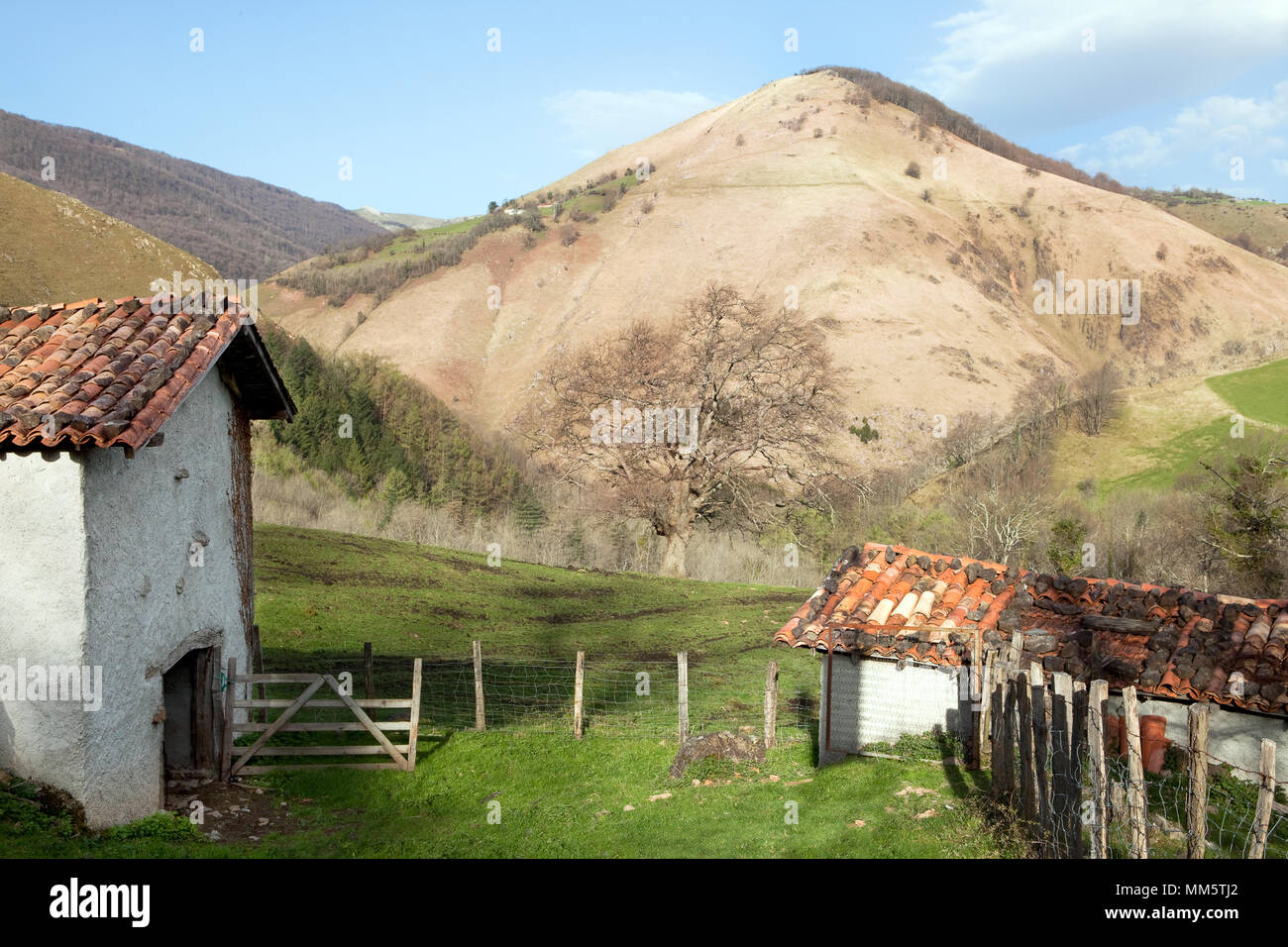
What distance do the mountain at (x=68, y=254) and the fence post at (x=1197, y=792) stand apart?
2715 inches

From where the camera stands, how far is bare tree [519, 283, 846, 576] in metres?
45.3

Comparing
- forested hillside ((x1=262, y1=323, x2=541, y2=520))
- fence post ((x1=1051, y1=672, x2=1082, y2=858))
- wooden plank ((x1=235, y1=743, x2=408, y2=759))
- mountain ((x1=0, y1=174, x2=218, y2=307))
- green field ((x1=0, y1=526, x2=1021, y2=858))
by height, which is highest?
mountain ((x1=0, y1=174, x2=218, y2=307))

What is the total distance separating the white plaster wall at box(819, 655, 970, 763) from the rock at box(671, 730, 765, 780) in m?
1.22

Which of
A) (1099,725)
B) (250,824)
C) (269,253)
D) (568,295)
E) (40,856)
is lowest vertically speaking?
(250,824)

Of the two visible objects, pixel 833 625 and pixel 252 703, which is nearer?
pixel 252 703

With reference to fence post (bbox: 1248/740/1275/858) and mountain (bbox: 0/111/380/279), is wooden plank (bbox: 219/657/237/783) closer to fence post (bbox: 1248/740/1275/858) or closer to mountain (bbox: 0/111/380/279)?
fence post (bbox: 1248/740/1275/858)

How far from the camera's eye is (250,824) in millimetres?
12766

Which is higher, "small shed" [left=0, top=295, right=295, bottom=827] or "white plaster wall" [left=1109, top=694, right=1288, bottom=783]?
"small shed" [left=0, top=295, right=295, bottom=827]

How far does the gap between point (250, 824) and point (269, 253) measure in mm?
153519

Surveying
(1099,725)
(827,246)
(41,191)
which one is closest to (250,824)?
(1099,725)

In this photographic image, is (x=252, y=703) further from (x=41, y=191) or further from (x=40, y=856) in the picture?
(x=41, y=191)

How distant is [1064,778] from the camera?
367 inches

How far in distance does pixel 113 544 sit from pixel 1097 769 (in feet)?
36.4

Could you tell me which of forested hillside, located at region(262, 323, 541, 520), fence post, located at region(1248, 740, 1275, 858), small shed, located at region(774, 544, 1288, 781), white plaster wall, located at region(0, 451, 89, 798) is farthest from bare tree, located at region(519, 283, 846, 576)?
fence post, located at region(1248, 740, 1275, 858)
